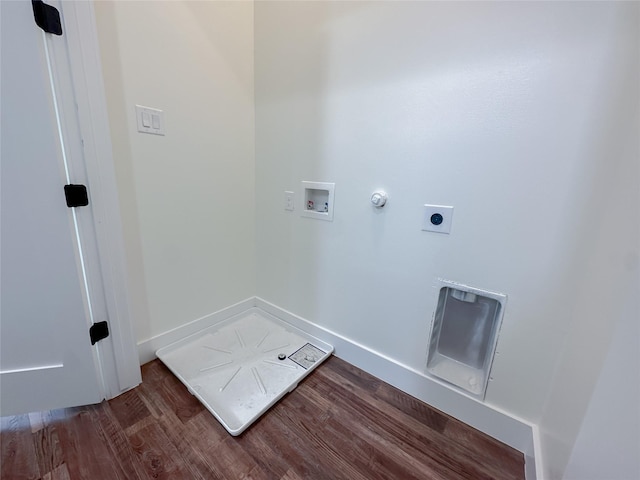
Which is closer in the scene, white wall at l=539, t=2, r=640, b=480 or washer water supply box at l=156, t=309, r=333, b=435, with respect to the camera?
white wall at l=539, t=2, r=640, b=480

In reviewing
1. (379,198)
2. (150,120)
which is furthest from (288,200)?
(150,120)

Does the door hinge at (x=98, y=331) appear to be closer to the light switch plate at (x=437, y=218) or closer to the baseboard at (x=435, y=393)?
the baseboard at (x=435, y=393)

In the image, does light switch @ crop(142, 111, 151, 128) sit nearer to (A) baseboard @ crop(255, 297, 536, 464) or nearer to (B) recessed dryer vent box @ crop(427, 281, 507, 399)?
(A) baseboard @ crop(255, 297, 536, 464)

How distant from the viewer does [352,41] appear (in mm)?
1234

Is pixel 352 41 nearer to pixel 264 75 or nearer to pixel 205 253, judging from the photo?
pixel 264 75

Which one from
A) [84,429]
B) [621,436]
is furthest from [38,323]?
[621,436]

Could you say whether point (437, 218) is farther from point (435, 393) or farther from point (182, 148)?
point (182, 148)

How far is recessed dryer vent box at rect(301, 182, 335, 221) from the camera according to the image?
1455 millimetres

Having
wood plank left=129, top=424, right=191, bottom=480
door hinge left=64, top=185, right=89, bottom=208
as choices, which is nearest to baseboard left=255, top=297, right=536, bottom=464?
wood plank left=129, top=424, right=191, bottom=480

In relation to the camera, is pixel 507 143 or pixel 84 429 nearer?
pixel 507 143

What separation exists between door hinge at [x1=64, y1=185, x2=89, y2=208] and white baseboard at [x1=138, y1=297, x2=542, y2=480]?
0.84m

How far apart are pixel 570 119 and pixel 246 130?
5.27 feet

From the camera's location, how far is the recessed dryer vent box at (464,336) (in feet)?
3.66

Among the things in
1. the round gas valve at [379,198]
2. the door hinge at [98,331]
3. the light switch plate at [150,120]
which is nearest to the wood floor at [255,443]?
the door hinge at [98,331]
